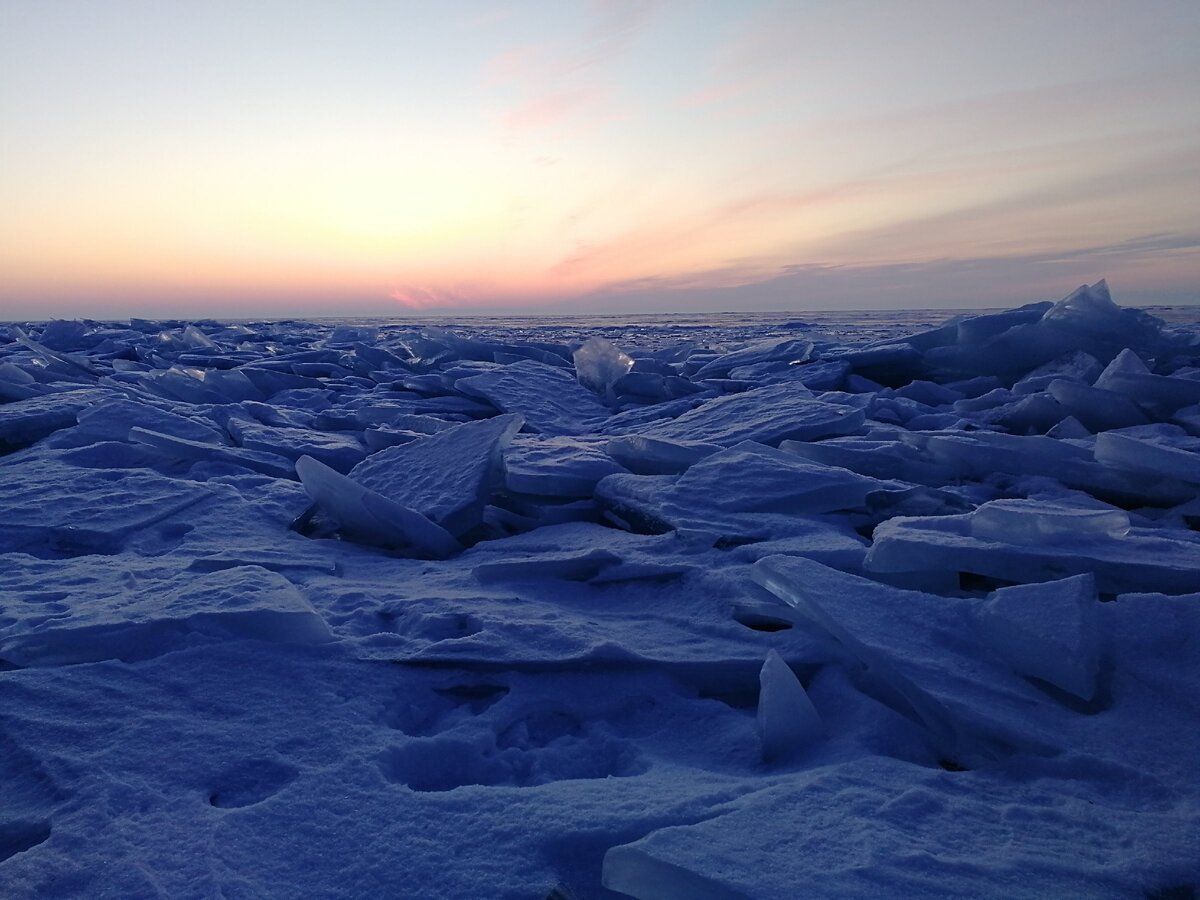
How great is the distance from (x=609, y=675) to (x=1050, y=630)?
78 cm

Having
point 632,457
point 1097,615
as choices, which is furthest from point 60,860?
point 632,457

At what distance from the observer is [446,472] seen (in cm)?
256

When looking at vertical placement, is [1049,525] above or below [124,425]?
below

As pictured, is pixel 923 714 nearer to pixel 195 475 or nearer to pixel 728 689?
pixel 728 689

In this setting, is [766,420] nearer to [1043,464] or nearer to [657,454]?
[657,454]

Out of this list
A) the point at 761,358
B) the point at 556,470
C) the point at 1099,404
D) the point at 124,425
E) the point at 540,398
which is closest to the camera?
the point at 556,470

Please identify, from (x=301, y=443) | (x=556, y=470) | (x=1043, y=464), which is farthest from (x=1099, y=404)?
(x=301, y=443)

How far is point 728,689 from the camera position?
1.47m

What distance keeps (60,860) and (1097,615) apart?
1.58 meters

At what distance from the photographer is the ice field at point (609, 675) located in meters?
0.92

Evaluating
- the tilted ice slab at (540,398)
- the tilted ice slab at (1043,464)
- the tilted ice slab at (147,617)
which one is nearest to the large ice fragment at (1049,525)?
the tilted ice slab at (1043,464)

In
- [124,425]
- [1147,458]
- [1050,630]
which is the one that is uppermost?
[124,425]

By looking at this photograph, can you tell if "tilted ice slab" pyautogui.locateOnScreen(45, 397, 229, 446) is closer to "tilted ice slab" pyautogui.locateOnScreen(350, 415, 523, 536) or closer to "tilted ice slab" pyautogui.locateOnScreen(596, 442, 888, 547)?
"tilted ice slab" pyautogui.locateOnScreen(350, 415, 523, 536)

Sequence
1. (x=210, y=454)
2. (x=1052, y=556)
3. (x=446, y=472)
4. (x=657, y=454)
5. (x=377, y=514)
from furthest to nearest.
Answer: (x=210, y=454) < (x=657, y=454) < (x=446, y=472) < (x=377, y=514) < (x=1052, y=556)
